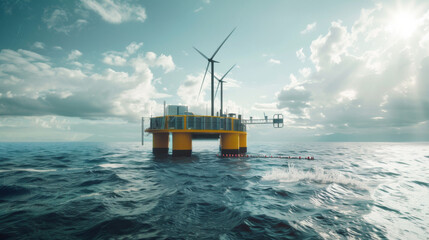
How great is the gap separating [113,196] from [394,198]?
19.5 m

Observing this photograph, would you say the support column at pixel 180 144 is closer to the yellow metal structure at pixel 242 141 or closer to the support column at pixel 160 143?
the support column at pixel 160 143

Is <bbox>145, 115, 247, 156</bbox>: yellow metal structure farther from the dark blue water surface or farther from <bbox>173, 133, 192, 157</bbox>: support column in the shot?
the dark blue water surface

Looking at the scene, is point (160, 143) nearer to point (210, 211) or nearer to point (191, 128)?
point (191, 128)

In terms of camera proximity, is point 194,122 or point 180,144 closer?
point 180,144

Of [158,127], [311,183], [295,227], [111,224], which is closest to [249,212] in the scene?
[295,227]

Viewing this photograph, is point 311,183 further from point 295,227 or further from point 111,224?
point 111,224

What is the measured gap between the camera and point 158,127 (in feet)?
136

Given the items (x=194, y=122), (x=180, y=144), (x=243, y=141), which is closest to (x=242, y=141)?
(x=243, y=141)

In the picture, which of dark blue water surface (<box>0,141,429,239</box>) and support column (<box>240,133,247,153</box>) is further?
support column (<box>240,133,247,153</box>)

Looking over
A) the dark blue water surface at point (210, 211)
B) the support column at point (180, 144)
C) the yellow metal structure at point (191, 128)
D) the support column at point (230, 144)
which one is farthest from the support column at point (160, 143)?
the dark blue water surface at point (210, 211)

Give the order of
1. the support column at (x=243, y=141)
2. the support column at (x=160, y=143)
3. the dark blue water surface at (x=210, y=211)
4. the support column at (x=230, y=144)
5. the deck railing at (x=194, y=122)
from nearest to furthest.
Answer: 1. the dark blue water surface at (x=210, y=211)
2. the deck railing at (x=194, y=122)
3. the support column at (x=230, y=144)
4. the support column at (x=160, y=143)
5. the support column at (x=243, y=141)

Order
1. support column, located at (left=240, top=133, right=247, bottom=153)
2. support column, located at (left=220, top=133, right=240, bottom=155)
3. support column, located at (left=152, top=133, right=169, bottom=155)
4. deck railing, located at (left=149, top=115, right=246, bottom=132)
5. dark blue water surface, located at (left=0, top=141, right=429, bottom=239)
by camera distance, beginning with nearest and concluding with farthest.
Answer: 1. dark blue water surface, located at (left=0, top=141, right=429, bottom=239)
2. deck railing, located at (left=149, top=115, right=246, bottom=132)
3. support column, located at (left=220, top=133, right=240, bottom=155)
4. support column, located at (left=152, top=133, right=169, bottom=155)
5. support column, located at (left=240, top=133, right=247, bottom=153)

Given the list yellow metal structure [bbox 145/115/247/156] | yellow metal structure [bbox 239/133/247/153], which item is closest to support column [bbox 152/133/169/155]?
yellow metal structure [bbox 145/115/247/156]

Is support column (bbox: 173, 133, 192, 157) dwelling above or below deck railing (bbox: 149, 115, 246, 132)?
below
